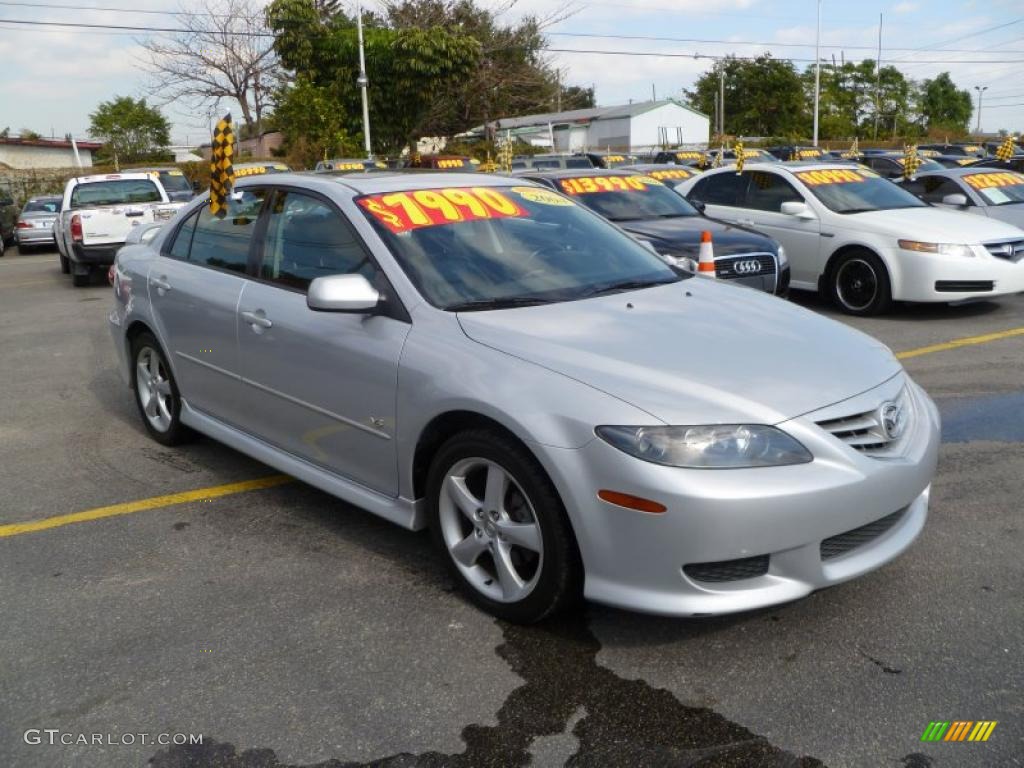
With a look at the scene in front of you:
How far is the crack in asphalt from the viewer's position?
276cm

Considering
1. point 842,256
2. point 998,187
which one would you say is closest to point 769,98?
point 998,187

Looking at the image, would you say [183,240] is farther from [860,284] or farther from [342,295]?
[860,284]

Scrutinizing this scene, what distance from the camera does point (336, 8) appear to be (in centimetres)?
4047

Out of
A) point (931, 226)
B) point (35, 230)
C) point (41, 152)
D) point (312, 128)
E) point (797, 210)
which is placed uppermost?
point (41, 152)

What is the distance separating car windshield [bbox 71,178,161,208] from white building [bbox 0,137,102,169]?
43368 millimetres

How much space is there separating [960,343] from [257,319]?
6.25 m

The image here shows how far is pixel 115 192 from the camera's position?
15.5m

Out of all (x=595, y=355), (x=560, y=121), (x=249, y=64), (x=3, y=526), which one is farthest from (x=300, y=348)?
(x=560, y=121)

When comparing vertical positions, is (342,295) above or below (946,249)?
above

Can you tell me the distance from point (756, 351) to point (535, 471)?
3.11 ft

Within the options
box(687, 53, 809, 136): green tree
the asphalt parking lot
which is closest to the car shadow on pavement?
the asphalt parking lot

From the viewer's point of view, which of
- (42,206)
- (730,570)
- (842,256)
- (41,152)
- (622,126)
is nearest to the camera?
(730,570)

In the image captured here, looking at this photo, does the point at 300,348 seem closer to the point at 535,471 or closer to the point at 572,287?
the point at 572,287

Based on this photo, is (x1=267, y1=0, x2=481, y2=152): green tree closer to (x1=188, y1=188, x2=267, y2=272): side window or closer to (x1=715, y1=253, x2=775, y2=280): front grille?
(x1=715, y1=253, x2=775, y2=280): front grille
